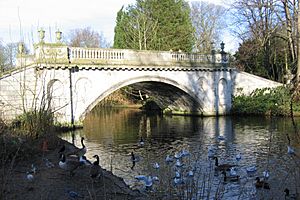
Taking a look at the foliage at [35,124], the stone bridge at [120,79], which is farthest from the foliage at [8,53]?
the foliage at [35,124]

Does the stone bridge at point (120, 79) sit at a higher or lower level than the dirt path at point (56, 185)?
higher

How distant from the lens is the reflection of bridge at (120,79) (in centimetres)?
1634

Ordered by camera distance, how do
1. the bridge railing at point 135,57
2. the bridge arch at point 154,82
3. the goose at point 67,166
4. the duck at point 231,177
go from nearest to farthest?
the goose at point 67,166 → the duck at point 231,177 → the bridge railing at point 135,57 → the bridge arch at point 154,82

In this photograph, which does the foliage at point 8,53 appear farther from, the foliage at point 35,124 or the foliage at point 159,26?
the foliage at point 159,26

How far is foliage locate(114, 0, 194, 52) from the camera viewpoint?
3130 centimetres

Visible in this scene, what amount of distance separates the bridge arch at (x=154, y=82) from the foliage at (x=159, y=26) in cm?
912

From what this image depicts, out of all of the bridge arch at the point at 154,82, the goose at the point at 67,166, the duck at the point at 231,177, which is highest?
the bridge arch at the point at 154,82

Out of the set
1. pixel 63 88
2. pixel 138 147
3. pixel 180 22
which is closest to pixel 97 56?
pixel 63 88

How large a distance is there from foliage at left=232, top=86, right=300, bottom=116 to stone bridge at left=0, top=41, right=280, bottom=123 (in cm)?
59

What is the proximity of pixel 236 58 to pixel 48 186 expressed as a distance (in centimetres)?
2812

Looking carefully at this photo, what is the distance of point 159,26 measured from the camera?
31.6m

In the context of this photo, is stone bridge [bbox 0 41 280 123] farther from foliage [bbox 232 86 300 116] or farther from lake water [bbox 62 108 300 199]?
lake water [bbox 62 108 300 199]

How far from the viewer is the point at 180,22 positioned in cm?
3244

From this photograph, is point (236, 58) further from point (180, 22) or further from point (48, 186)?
point (48, 186)
